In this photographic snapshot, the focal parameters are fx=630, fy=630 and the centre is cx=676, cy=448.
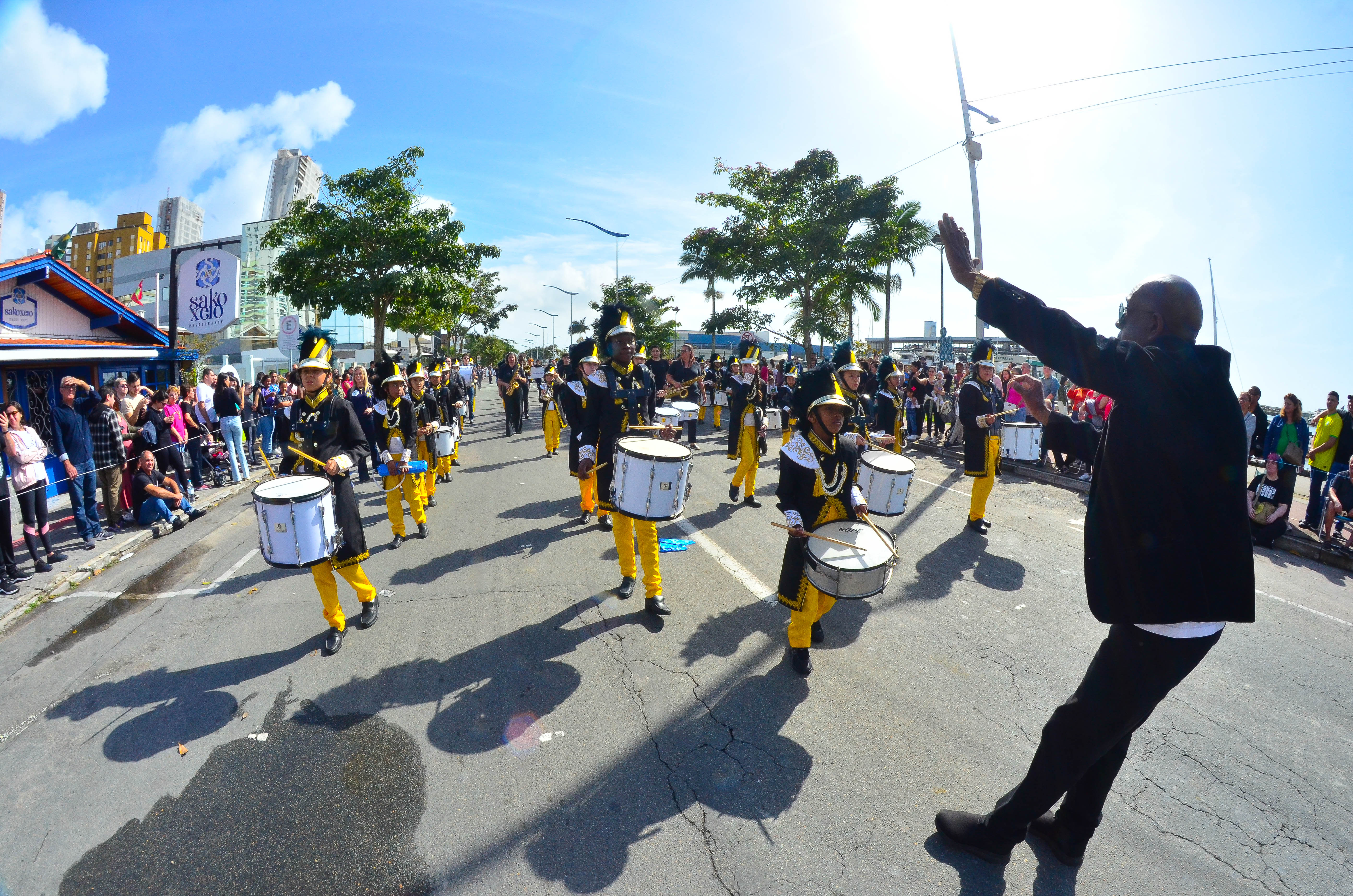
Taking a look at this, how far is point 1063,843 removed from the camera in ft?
9.04

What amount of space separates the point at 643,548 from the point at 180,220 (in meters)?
110

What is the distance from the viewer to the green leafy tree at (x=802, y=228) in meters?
21.8

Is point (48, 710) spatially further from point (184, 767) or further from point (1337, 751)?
point (1337, 751)

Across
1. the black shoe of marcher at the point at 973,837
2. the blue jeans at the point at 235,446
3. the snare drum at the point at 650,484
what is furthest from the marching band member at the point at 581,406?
the blue jeans at the point at 235,446

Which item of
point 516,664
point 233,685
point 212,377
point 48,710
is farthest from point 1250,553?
point 212,377

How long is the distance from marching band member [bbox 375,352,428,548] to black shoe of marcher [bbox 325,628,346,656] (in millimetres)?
2547

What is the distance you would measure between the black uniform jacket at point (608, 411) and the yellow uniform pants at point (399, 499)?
109 inches

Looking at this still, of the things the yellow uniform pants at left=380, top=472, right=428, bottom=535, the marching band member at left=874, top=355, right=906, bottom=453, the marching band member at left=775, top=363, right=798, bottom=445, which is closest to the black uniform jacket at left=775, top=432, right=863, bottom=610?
the marching band member at left=775, top=363, right=798, bottom=445

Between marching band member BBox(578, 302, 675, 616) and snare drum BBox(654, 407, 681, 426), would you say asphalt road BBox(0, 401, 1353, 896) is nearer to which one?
marching band member BBox(578, 302, 675, 616)

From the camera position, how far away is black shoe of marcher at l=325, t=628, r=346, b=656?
470 centimetres

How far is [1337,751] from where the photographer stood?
357 cm

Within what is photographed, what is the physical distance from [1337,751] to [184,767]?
21.1 feet

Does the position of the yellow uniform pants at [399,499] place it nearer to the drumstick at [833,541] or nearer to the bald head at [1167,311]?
the drumstick at [833,541]

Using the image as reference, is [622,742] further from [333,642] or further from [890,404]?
[890,404]
